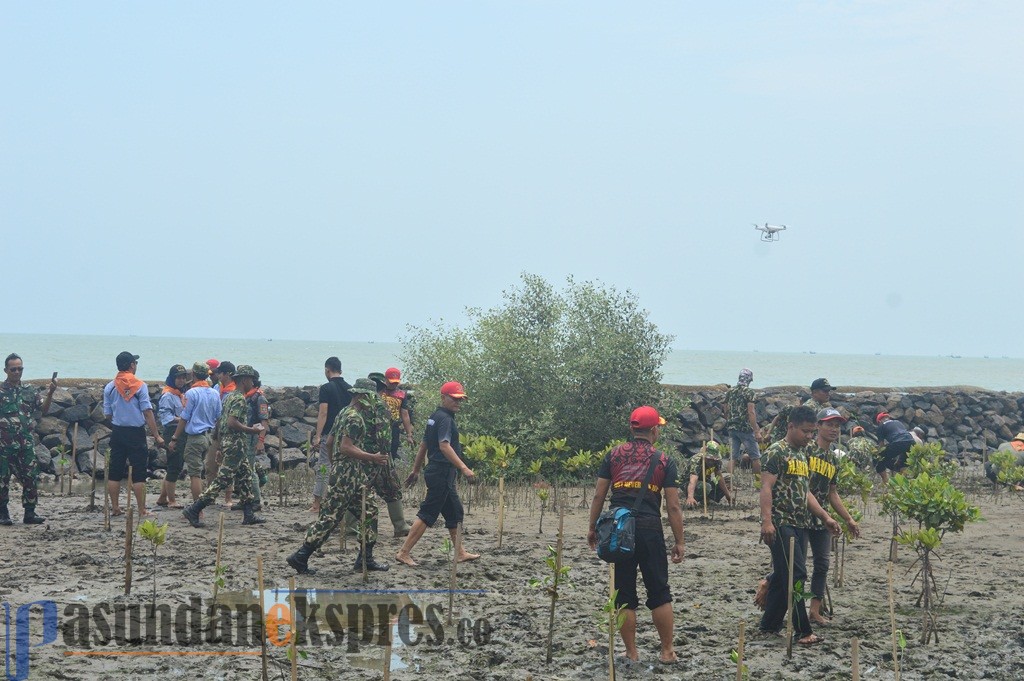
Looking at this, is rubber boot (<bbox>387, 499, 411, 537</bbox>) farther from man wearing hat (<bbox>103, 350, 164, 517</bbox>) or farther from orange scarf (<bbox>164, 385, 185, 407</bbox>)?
orange scarf (<bbox>164, 385, 185, 407</bbox>)

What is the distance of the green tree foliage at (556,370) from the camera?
768 inches

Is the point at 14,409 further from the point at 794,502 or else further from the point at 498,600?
the point at 794,502

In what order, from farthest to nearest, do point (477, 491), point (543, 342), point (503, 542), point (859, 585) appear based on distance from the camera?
point (543, 342) → point (477, 491) → point (503, 542) → point (859, 585)

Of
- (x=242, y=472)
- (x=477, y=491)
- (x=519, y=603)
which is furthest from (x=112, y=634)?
(x=477, y=491)

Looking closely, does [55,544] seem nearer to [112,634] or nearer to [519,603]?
[112,634]

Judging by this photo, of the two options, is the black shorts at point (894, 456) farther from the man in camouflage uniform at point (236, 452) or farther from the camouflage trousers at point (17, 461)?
the camouflage trousers at point (17, 461)

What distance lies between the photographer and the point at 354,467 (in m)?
9.81

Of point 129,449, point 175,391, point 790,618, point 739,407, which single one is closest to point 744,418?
point 739,407

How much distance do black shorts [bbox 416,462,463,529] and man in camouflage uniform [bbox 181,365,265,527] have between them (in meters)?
3.06

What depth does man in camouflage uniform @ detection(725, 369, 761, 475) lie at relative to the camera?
15648 millimetres

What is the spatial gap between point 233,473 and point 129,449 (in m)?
1.25

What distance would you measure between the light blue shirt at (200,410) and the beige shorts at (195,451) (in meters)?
0.08

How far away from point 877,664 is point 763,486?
57.8 inches

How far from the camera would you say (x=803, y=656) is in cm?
757
